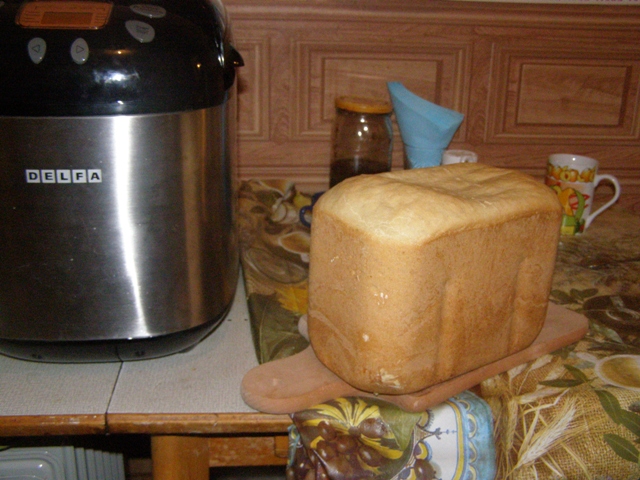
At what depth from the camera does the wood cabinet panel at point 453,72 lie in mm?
1147

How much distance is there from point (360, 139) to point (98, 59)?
586 mm

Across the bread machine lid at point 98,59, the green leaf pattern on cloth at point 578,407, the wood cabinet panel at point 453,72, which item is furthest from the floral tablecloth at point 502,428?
the wood cabinet panel at point 453,72

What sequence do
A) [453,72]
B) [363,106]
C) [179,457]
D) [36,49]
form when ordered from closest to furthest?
[36,49] → [179,457] → [363,106] → [453,72]

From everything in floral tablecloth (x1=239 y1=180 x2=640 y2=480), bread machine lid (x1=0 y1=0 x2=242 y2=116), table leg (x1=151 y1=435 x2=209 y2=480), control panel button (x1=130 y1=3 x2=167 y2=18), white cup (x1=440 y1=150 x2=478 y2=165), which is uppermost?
control panel button (x1=130 y1=3 x2=167 y2=18)

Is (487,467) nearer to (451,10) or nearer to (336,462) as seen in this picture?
(336,462)

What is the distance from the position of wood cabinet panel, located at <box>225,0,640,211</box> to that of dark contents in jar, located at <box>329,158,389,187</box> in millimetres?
180

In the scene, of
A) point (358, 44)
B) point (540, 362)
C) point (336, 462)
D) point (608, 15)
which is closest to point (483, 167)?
point (540, 362)

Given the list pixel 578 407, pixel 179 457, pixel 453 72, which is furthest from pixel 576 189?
pixel 179 457

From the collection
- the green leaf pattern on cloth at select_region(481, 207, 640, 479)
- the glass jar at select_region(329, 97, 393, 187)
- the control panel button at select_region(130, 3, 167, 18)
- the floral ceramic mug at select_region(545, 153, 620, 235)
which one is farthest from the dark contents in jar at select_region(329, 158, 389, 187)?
the control panel button at select_region(130, 3, 167, 18)

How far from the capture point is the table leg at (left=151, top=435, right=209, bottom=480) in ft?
2.02

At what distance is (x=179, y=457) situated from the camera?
0.62 m

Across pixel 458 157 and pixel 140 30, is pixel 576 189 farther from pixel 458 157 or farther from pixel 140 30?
pixel 140 30

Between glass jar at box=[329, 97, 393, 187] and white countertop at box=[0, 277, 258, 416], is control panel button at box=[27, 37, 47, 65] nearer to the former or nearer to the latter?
white countertop at box=[0, 277, 258, 416]

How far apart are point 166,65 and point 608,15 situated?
0.98 meters
